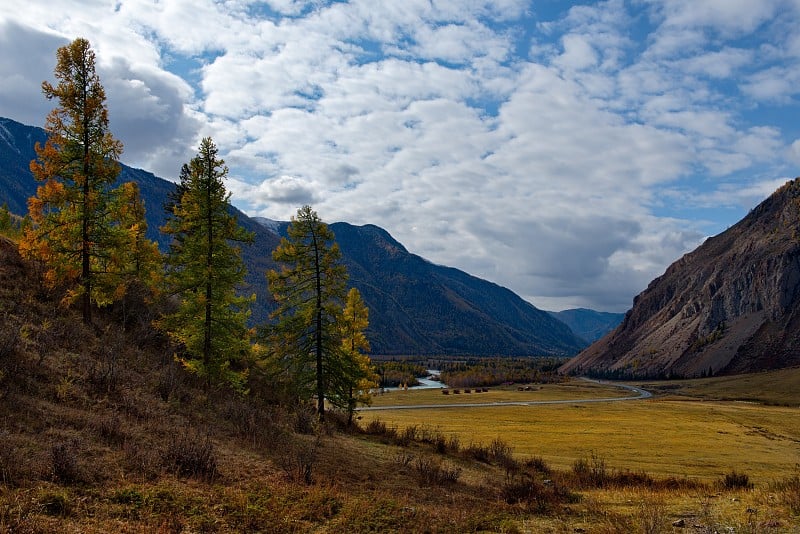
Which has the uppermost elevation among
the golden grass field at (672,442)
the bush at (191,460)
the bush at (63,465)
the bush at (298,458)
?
the bush at (63,465)

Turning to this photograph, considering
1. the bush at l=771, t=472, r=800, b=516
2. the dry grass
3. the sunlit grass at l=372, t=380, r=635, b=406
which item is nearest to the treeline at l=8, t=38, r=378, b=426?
the bush at l=771, t=472, r=800, b=516

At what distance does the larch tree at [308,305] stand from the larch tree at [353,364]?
597 millimetres

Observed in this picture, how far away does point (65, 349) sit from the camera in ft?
64.4

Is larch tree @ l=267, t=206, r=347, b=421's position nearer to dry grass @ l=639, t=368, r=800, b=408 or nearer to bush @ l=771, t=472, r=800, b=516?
bush @ l=771, t=472, r=800, b=516

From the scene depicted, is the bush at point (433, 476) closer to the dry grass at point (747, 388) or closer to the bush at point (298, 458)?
the bush at point (298, 458)

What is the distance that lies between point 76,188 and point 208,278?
7721mm

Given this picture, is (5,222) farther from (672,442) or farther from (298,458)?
(672,442)

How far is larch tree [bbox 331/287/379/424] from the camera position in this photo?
1228 inches

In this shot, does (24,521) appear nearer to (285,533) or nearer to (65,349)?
(285,533)

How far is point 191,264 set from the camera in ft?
89.0

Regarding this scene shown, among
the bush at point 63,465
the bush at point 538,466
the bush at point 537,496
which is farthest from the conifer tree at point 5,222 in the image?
the bush at point 538,466

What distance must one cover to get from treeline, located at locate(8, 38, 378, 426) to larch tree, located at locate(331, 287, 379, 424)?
0.14 m

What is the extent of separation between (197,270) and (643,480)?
82.0 feet

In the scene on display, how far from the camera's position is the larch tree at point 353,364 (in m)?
31.2
